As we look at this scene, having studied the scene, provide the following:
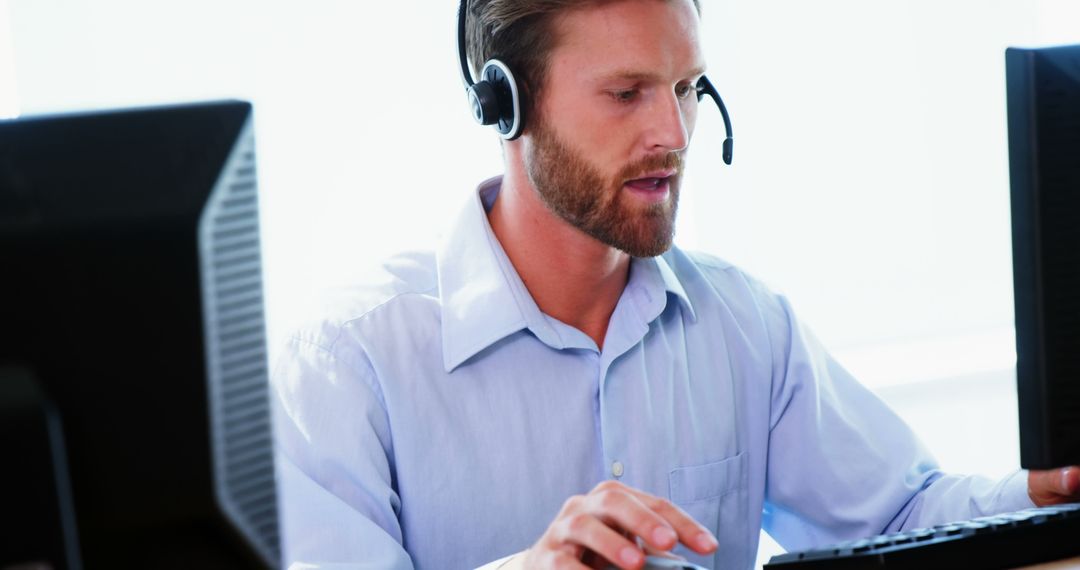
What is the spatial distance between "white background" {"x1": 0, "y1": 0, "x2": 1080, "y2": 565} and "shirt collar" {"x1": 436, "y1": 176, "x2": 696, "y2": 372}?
56cm

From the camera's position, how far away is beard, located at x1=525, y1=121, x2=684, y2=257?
1.35 m

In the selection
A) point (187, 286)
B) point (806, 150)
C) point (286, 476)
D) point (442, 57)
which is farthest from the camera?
point (806, 150)

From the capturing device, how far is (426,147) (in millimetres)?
2072

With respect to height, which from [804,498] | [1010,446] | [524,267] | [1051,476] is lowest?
[1010,446]

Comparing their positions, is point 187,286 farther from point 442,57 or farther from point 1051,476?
point 442,57

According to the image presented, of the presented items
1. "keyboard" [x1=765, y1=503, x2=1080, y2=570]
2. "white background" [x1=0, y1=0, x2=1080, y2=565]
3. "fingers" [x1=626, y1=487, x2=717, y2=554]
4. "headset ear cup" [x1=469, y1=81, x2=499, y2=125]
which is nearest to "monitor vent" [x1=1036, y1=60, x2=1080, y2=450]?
"keyboard" [x1=765, y1=503, x2=1080, y2=570]

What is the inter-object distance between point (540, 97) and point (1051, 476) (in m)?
0.70

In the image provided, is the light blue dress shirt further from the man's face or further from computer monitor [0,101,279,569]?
computer monitor [0,101,279,569]

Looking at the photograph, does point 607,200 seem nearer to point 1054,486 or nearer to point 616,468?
point 616,468

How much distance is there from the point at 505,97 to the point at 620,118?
139 mm

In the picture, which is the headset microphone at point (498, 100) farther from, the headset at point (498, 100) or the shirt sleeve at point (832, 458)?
the shirt sleeve at point (832, 458)

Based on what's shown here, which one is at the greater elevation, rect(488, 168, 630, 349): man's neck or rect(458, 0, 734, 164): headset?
Result: rect(458, 0, 734, 164): headset

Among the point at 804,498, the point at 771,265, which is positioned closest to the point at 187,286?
the point at 804,498

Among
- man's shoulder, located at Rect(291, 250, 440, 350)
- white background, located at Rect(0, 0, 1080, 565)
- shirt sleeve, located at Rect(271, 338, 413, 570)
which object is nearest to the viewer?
shirt sleeve, located at Rect(271, 338, 413, 570)
